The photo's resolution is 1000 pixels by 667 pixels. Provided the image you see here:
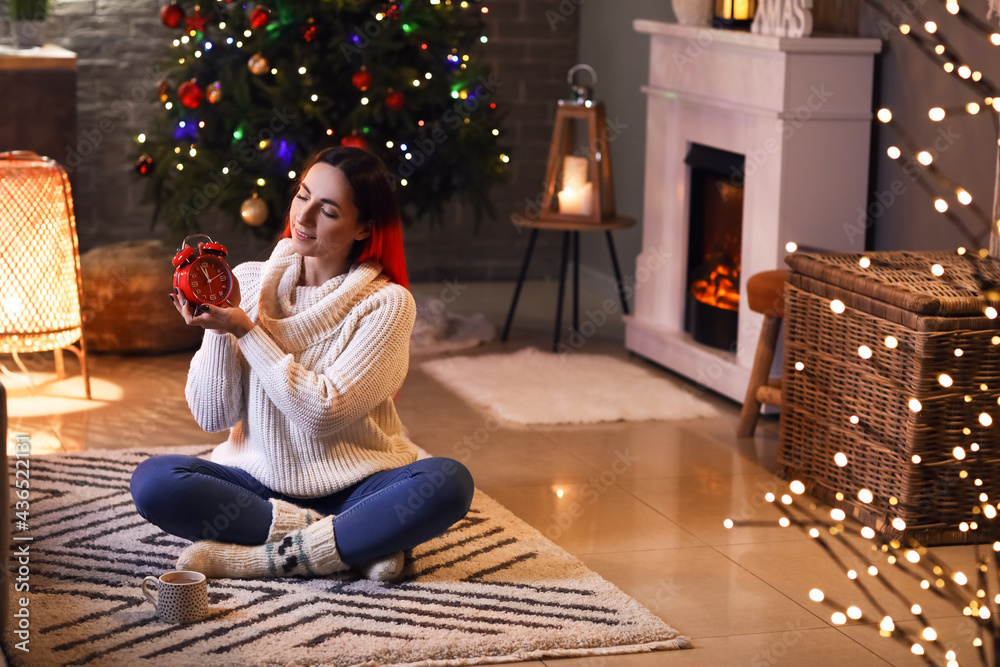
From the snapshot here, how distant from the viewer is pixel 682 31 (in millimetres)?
Answer: 4012

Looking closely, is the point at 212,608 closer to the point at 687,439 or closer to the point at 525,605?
the point at 525,605

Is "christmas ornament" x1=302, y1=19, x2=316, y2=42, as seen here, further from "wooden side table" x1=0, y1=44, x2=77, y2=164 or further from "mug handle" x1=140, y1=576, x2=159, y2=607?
"mug handle" x1=140, y1=576, x2=159, y2=607

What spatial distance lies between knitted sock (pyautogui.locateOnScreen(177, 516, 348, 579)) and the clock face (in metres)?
0.47

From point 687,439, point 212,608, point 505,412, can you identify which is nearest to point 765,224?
point 687,439

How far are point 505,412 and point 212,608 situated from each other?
1649 millimetres

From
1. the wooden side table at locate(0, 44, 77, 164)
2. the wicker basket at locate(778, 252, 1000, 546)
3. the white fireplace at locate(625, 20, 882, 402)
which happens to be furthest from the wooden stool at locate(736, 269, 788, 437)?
the wooden side table at locate(0, 44, 77, 164)

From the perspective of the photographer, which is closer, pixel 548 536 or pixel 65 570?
pixel 65 570

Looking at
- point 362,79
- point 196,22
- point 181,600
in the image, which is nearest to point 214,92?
point 196,22

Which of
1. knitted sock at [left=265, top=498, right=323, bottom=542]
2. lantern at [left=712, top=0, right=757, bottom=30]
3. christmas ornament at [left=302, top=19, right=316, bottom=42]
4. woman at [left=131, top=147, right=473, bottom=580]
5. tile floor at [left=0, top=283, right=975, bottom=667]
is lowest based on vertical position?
tile floor at [left=0, top=283, right=975, bottom=667]

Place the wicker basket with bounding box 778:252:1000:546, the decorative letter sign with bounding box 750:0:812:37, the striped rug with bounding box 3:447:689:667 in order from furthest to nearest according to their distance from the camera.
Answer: the decorative letter sign with bounding box 750:0:812:37, the wicker basket with bounding box 778:252:1000:546, the striped rug with bounding box 3:447:689:667

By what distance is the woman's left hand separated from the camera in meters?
2.12

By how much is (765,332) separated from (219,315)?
1.78 m

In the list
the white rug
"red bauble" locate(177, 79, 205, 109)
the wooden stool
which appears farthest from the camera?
"red bauble" locate(177, 79, 205, 109)

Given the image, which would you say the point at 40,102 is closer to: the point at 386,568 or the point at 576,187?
the point at 576,187
